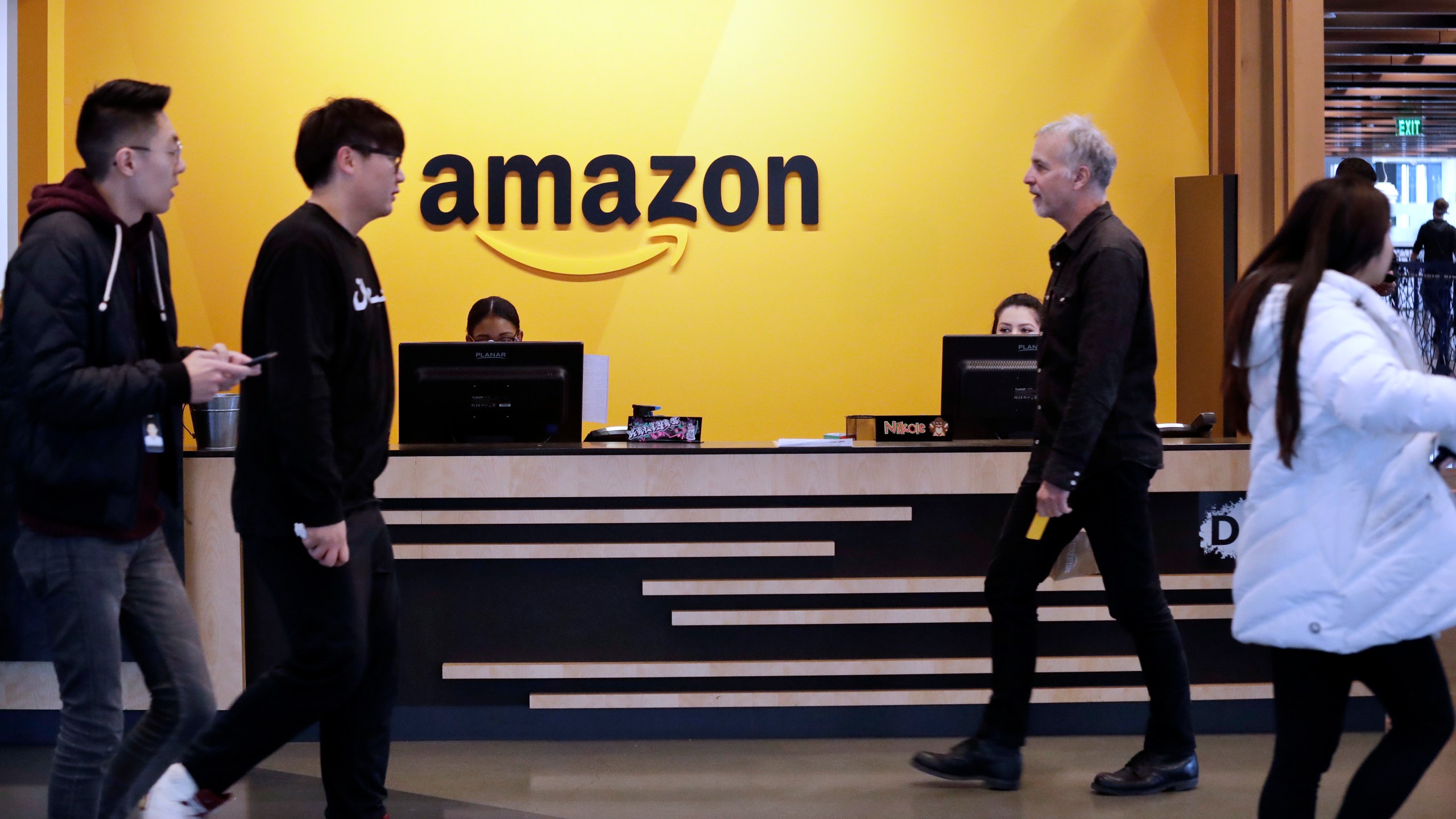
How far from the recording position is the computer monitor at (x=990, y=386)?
4035mm


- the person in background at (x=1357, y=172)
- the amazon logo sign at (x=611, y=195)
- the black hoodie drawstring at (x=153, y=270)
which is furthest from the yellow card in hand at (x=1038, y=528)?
the amazon logo sign at (x=611, y=195)

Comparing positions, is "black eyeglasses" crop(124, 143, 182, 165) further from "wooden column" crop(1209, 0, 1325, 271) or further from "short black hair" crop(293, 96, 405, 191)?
"wooden column" crop(1209, 0, 1325, 271)

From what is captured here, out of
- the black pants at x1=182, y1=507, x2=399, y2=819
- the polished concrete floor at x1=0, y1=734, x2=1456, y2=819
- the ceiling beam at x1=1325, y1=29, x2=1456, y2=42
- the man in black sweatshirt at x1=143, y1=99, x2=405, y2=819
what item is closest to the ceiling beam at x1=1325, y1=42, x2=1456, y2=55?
the ceiling beam at x1=1325, y1=29, x2=1456, y2=42

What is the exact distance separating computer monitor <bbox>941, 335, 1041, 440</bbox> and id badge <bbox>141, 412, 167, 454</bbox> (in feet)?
7.93

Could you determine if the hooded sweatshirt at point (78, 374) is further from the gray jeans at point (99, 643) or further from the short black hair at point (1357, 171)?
the short black hair at point (1357, 171)

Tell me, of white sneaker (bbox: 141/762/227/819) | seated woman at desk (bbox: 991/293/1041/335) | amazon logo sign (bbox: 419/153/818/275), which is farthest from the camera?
amazon logo sign (bbox: 419/153/818/275)

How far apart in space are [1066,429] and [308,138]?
1.73 m

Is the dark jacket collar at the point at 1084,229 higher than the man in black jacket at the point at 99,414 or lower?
higher

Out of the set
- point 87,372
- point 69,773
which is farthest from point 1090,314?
point 69,773

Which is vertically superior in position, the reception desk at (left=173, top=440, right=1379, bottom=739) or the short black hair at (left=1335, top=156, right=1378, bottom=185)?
the short black hair at (left=1335, top=156, right=1378, bottom=185)

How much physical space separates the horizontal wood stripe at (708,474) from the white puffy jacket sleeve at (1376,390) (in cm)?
176

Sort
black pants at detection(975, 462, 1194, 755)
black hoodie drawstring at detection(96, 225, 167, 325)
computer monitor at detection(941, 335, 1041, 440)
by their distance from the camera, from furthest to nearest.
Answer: computer monitor at detection(941, 335, 1041, 440) → black pants at detection(975, 462, 1194, 755) → black hoodie drawstring at detection(96, 225, 167, 325)

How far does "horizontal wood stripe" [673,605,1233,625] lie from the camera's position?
12.1 feet

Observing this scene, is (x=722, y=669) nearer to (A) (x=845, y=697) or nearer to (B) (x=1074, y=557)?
(A) (x=845, y=697)
